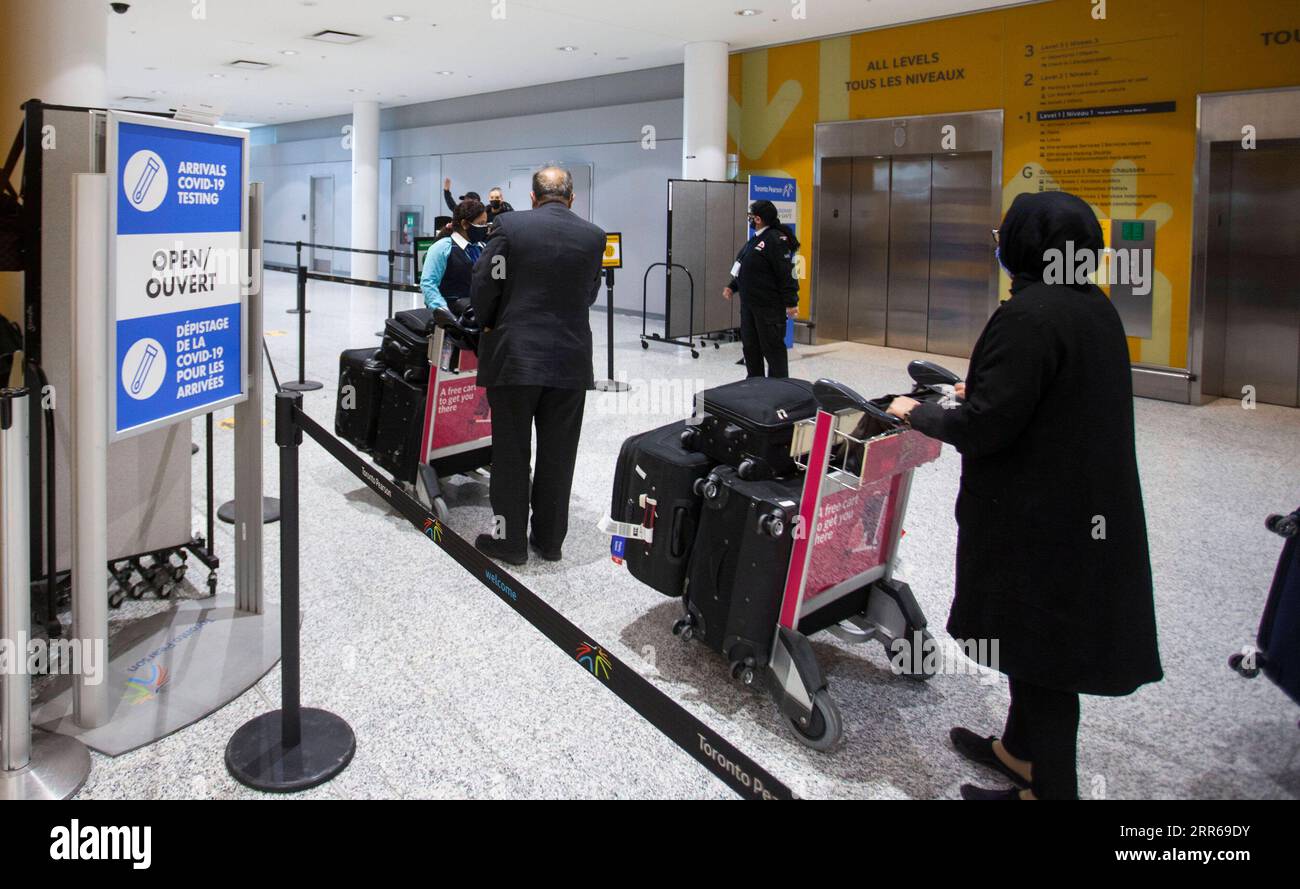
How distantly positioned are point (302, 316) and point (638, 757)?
231 inches

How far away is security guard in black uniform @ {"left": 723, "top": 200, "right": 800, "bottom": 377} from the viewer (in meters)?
7.30

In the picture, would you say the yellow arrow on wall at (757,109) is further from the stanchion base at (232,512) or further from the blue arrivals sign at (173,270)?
the blue arrivals sign at (173,270)

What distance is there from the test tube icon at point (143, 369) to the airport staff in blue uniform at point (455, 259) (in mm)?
2546

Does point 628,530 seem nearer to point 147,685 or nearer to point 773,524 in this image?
point 773,524

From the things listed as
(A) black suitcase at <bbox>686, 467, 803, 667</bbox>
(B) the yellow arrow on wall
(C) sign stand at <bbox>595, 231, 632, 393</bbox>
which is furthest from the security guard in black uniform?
(A) black suitcase at <bbox>686, 467, 803, 667</bbox>

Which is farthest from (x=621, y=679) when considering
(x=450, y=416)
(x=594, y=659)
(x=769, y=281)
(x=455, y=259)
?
(x=769, y=281)

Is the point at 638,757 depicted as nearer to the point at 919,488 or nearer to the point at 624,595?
the point at 624,595

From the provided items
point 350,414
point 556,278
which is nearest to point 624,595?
point 556,278

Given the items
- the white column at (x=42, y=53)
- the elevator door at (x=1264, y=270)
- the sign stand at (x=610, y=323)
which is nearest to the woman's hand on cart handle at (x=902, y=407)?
the white column at (x=42, y=53)

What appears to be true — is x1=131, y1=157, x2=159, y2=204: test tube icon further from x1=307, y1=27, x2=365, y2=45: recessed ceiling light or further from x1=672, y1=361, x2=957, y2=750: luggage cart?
x1=307, y1=27, x2=365, y2=45: recessed ceiling light

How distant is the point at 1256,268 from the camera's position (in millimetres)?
7828

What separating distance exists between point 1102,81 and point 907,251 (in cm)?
254

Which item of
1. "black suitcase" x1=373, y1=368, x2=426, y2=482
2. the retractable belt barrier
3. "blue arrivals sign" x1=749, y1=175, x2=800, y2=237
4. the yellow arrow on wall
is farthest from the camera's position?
the yellow arrow on wall

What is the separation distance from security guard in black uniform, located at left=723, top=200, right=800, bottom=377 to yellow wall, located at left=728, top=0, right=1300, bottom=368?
2978 millimetres
